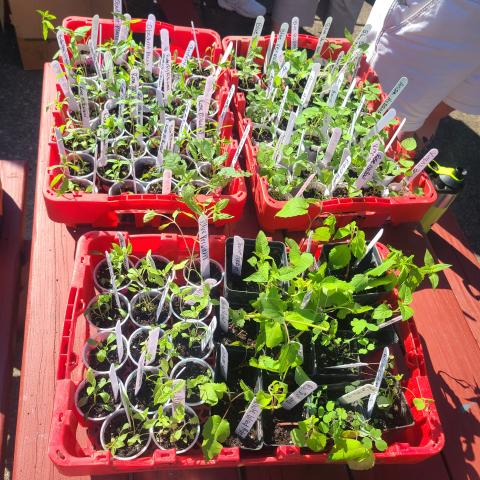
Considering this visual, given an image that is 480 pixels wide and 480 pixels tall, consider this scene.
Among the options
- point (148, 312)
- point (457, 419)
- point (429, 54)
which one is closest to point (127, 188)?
point (148, 312)

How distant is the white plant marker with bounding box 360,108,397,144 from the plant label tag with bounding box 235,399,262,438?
968mm

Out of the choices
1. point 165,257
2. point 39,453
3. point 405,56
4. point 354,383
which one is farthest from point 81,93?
point 405,56

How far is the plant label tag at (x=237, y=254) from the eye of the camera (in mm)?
1121

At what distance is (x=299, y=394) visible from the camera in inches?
38.6

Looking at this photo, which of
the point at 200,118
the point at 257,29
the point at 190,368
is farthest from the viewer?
the point at 257,29

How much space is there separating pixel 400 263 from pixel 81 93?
1098 millimetres

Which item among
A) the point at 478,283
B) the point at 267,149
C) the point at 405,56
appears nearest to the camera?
the point at 267,149

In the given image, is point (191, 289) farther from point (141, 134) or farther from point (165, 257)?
point (141, 134)

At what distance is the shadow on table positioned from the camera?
113cm

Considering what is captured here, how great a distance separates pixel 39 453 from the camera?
1.00 m

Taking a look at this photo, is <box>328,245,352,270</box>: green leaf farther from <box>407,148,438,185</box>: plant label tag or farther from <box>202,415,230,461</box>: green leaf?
<box>202,415,230,461</box>: green leaf

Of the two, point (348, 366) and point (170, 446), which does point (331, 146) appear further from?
point (170, 446)

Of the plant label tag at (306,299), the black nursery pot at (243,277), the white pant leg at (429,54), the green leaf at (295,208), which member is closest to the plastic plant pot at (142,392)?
the black nursery pot at (243,277)

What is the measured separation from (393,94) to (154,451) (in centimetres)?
129
